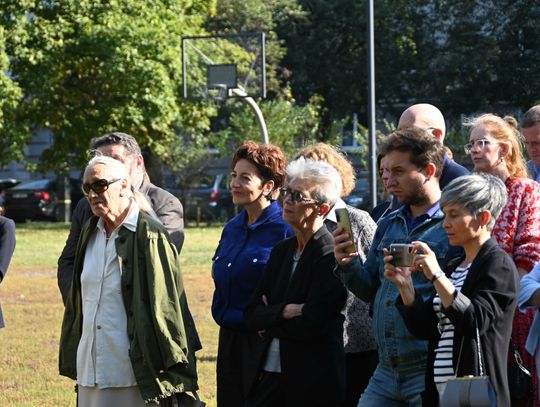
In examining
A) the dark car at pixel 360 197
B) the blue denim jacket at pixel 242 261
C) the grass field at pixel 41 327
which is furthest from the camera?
the dark car at pixel 360 197

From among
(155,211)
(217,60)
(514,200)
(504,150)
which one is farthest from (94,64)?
(514,200)

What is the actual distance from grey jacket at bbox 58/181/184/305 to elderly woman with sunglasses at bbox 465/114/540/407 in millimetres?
2141

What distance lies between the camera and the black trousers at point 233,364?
19.8ft

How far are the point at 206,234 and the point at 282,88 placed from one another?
53.9 ft

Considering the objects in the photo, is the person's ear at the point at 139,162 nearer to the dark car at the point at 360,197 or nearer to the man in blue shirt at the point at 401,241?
the man in blue shirt at the point at 401,241

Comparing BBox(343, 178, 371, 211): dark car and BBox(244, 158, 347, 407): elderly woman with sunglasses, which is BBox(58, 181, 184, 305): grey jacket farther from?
BBox(343, 178, 371, 211): dark car

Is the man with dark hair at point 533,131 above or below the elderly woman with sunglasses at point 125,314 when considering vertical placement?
above

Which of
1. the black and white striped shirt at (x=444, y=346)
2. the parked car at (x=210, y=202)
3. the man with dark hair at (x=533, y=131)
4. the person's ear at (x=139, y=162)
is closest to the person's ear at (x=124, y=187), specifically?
the person's ear at (x=139, y=162)

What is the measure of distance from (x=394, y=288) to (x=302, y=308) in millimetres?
618

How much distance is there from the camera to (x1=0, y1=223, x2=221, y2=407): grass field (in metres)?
9.61

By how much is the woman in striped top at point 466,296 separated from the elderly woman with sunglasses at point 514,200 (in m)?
0.48

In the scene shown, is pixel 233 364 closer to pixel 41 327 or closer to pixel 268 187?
pixel 268 187

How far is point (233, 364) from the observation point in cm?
613

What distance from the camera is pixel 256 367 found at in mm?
5801
